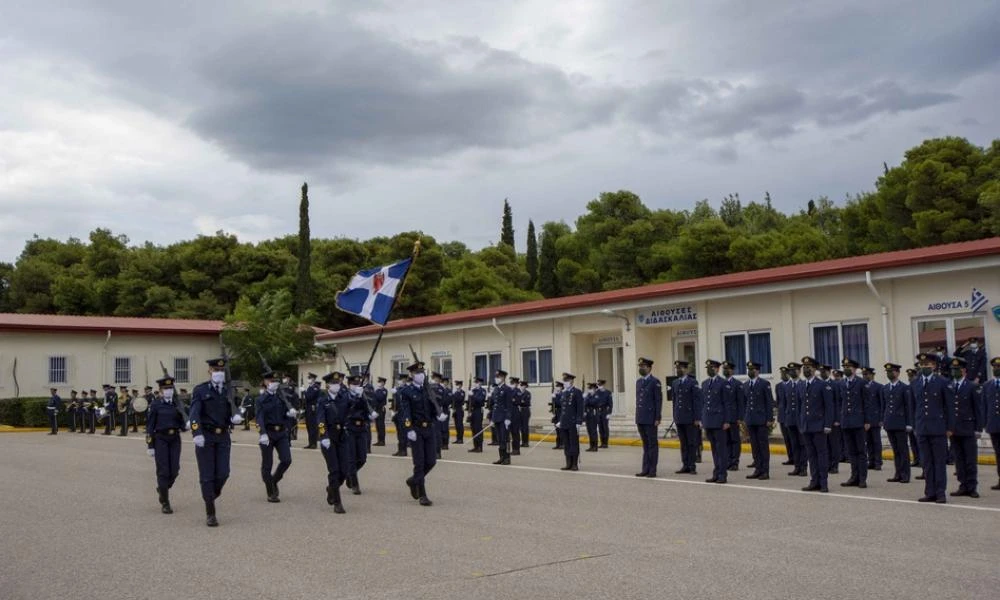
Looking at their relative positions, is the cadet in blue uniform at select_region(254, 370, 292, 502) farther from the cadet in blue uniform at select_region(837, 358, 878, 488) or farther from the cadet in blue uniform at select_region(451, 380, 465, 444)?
the cadet in blue uniform at select_region(451, 380, 465, 444)

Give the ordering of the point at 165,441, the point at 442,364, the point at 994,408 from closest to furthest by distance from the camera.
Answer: the point at 165,441, the point at 994,408, the point at 442,364

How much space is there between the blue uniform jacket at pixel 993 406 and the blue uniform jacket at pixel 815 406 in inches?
84.7

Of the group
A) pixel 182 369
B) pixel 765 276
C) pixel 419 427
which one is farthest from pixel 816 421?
pixel 182 369

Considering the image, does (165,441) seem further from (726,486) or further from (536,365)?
(536,365)

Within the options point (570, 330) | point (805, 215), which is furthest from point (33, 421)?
point (805, 215)

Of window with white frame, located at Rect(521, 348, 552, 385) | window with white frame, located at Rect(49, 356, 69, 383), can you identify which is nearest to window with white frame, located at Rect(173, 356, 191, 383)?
window with white frame, located at Rect(49, 356, 69, 383)

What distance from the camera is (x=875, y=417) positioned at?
15.6m

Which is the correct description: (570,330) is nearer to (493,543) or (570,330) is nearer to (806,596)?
(493,543)

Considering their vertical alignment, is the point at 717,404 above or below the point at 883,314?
below

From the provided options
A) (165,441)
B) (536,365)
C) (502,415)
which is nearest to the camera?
(165,441)

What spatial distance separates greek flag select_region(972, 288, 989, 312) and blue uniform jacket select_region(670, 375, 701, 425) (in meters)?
6.43

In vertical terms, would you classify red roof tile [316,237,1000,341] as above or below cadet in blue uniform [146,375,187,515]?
above

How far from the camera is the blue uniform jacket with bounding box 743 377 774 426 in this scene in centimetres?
1634

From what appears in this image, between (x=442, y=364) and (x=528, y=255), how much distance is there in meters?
27.1
